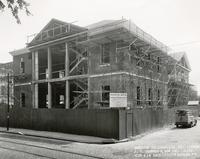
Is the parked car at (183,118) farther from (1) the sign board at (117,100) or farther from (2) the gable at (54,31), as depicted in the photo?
(2) the gable at (54,31)

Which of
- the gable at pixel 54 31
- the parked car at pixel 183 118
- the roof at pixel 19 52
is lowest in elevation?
the parked car at pixel 183 118

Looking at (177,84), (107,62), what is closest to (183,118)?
(107,62)

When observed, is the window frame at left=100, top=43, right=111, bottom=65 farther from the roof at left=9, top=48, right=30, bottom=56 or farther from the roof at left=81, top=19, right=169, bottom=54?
the roof at left=9, top=48, right=30, bottom=56

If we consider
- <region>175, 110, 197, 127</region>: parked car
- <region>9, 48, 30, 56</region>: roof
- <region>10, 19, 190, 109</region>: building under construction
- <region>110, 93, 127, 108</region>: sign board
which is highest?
<region>9, 48, 30, 56</region>: roof

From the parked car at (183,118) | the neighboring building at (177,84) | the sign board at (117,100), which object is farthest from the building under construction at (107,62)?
the sign board at (117,100)

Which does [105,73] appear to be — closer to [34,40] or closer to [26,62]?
[34,40]

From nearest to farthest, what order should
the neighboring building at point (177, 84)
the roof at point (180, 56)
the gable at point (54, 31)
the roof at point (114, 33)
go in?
the roof at point (114, 33)
the gable at point (54, 31)
the neighboring building at point (177, 84)
the roof at point (180, 56)

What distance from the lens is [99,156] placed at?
10.5 metres

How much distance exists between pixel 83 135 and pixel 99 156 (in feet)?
23.3

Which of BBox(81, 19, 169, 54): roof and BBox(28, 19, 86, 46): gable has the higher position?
BBox(28, 19, 86, 46): gable

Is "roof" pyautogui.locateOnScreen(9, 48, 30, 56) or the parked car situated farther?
"roof" pyautogui.locateOnScreen(9, 48, 30, 56)

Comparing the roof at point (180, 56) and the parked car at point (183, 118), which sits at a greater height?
the roof at point (180, 56)

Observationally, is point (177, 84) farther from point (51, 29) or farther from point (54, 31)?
point (51, 29)

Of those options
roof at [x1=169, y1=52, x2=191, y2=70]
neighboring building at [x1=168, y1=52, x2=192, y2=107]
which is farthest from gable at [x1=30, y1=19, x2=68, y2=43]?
roof at [x1=169, y1=52, x2=191, y2=70]
